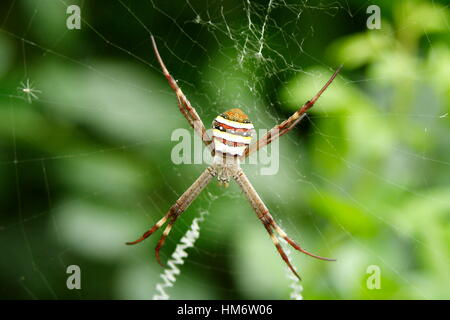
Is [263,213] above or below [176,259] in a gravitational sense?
above

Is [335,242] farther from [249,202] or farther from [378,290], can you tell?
[249,202]

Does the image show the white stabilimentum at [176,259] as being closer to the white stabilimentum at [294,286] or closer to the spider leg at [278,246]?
the spider leg at [278,246]

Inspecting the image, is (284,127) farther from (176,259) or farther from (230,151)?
(176,259)

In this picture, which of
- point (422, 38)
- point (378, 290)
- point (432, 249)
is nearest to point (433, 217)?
point (432, 249)

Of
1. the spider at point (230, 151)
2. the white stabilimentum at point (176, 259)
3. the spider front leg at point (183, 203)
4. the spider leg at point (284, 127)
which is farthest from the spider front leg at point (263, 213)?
the spider leg at point (284, 127)

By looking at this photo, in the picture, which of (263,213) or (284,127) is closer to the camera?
(284,127)

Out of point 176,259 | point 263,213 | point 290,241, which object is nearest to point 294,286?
point 290,241
